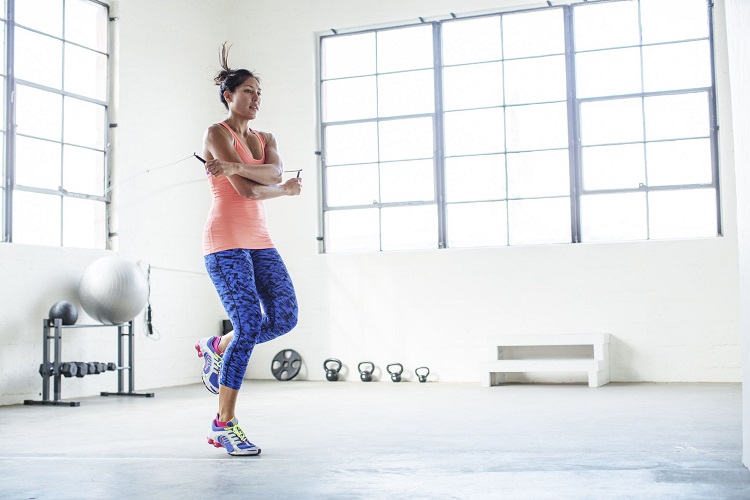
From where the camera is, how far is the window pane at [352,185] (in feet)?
28.3

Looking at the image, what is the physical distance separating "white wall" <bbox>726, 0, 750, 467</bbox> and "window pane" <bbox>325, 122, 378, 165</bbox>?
228 inches

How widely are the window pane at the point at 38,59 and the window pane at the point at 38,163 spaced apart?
0.50 metres

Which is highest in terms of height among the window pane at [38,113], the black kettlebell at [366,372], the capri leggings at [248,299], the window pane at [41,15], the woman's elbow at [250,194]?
the window pane at [41,15]

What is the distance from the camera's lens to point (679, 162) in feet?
25.1

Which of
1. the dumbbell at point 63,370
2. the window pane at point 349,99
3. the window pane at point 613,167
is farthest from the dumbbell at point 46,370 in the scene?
the window pane at point 613,167

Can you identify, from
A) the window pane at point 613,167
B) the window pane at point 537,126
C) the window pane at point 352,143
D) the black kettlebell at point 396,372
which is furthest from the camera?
the window pane at point 352,143

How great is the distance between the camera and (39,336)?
6723 mm

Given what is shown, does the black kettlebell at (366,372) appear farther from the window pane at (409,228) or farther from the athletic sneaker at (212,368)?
the athletic sneaker at (212,368)

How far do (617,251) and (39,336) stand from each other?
193 inches

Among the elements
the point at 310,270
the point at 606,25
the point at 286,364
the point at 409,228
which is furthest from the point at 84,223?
the point at 606,25

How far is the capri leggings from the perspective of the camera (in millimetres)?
3367

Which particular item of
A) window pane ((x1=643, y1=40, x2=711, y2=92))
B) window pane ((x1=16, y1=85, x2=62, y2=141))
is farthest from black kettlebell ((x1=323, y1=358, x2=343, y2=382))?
window pane ((x1=643, y1=40, x2=711, y2=92))

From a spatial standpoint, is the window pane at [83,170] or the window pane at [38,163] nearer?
the window pane at [38,163]

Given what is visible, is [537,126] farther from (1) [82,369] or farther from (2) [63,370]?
(2) [63,370]
